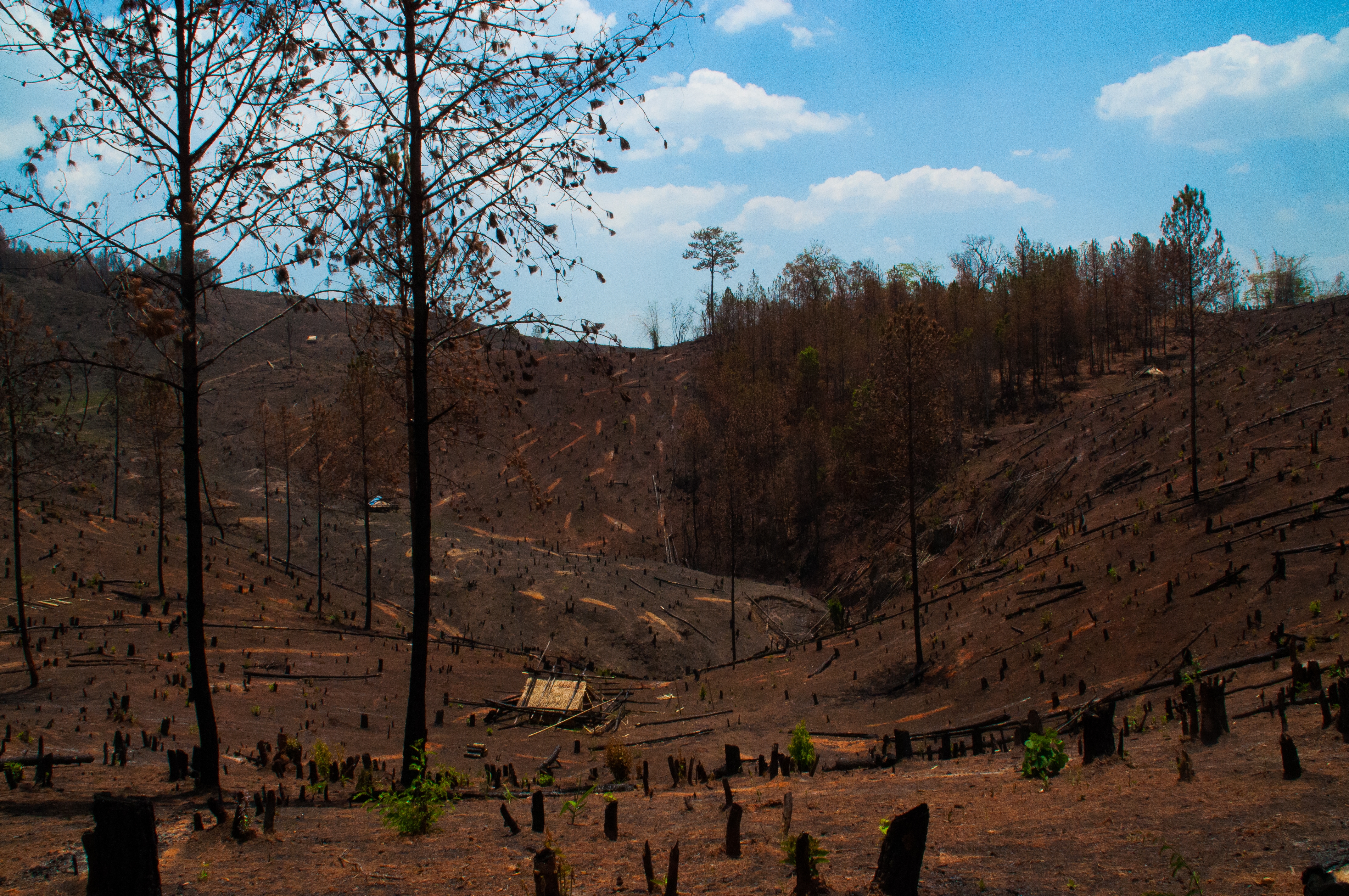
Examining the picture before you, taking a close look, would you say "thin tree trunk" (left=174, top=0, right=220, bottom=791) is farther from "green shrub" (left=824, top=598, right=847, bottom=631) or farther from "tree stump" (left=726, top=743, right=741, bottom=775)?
"green shrub" (left=824, top=598, right=847, bottom=631)

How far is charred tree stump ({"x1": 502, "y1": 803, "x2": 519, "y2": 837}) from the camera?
749 cm

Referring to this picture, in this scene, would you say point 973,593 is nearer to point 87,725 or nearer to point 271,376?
point 87,725

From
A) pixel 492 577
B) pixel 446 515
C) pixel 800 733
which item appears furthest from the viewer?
pixel 446 515

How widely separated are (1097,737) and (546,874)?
23.4 feet

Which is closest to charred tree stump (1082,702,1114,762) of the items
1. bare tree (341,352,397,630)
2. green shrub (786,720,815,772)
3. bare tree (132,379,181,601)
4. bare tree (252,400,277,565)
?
green shrub (786,720,815,772)

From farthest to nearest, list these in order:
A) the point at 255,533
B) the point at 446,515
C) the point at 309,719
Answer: the point at 446,515 → the point at 255,533 → the point at 309,719

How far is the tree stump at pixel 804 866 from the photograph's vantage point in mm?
5145

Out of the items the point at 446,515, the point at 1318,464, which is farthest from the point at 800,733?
the point at 446,515

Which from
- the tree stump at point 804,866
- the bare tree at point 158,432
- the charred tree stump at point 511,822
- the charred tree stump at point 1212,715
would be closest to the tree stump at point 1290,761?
the charred tree stump at point 1212,715

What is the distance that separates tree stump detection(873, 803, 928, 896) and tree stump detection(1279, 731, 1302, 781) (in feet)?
13.7

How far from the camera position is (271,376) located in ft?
244

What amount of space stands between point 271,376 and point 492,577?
52374 millimetres

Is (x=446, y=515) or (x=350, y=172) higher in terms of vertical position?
(x=350, y=172)

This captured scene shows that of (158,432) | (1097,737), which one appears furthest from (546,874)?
(158,432)
